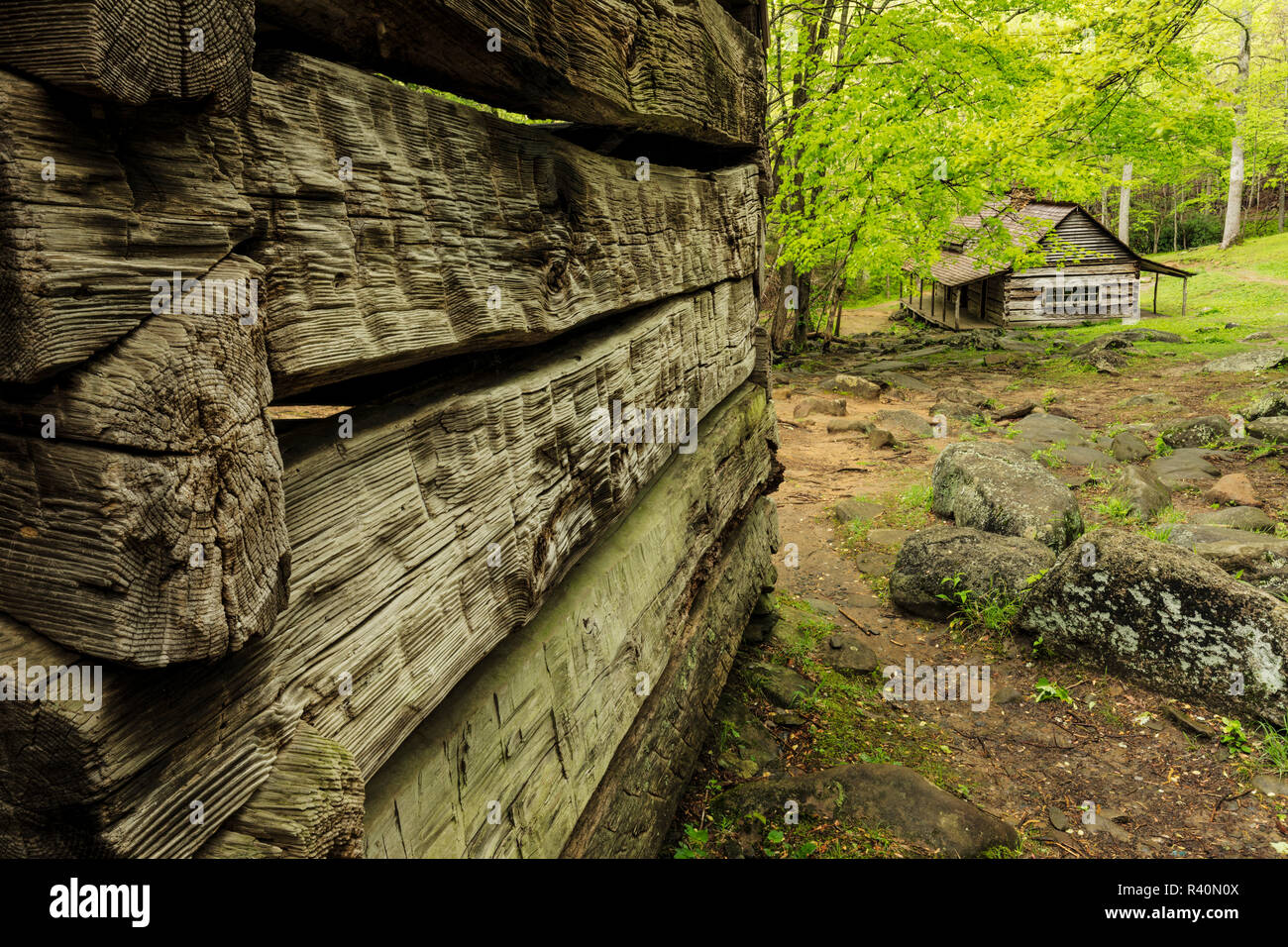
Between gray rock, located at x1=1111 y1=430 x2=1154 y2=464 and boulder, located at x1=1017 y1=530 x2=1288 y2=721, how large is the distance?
16.2ft

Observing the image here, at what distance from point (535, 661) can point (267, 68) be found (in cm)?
134

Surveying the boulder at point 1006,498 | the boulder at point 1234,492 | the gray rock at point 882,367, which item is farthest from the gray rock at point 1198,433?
the gray rock at point 882,367

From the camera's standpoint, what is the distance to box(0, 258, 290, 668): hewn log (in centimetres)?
83

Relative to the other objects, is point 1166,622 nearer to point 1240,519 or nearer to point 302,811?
point 1240,519

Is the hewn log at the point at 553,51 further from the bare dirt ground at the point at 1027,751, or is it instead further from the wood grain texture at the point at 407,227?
the bare dirt ground at the point at 1027,751

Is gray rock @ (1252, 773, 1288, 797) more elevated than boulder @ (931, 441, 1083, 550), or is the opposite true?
boulder @ (931, 441, 1083, 550)

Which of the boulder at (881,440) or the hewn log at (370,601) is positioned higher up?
the hewn log at (370,601)

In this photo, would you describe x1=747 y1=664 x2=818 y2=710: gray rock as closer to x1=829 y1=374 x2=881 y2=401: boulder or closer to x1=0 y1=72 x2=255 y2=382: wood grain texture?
x1=0 y1=72 x2=255 y2=382: wood grain texture

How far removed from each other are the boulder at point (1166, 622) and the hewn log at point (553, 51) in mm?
3776

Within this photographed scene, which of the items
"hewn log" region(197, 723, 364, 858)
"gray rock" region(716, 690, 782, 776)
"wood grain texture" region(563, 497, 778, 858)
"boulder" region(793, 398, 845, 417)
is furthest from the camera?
"boulder" region(793, 398, 845, 417)

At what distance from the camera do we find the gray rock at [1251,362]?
13.1 metres

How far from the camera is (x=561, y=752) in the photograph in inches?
79.0

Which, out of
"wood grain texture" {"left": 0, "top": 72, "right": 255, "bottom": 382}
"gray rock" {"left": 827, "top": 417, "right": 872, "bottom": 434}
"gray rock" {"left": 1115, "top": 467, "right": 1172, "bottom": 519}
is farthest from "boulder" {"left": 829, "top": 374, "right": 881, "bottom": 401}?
"wood grain texture" {"left": 0, "top": 72, "right": 255, "bottom": 382}

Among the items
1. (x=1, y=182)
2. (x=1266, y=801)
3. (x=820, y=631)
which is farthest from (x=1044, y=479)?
(x=1, y=182)
